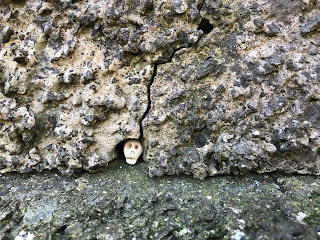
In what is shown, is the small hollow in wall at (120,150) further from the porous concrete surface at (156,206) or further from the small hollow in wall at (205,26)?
the small hollow in wall at (205,26)

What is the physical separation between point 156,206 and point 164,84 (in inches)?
19.4

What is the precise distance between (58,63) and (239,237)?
996 mm

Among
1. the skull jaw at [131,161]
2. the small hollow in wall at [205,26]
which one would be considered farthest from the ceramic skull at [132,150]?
the small hollow in wall at [205,26]

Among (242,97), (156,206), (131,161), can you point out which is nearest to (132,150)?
(131,161)

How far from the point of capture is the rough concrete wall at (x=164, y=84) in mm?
1082

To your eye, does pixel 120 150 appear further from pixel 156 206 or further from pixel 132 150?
pixel 156 206

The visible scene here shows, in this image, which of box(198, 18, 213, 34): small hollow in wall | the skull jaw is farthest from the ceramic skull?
box(198, 18, 213, 34): small hollow in wall

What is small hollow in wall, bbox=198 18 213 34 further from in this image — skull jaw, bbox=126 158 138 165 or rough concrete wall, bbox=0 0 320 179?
skull jaw, bbox=126 158 138 165

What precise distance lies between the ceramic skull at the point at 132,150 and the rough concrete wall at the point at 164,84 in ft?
0.12

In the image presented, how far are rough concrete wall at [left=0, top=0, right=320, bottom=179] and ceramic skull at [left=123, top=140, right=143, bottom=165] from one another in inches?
1.5

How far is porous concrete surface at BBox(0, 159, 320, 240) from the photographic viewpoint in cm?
95

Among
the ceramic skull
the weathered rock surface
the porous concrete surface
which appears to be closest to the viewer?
the porous concrete surface

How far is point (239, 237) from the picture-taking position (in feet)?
A: 2.99

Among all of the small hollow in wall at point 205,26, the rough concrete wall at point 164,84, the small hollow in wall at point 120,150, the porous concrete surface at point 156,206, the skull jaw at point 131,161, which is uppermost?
the small hollow in wall at point 205,26
